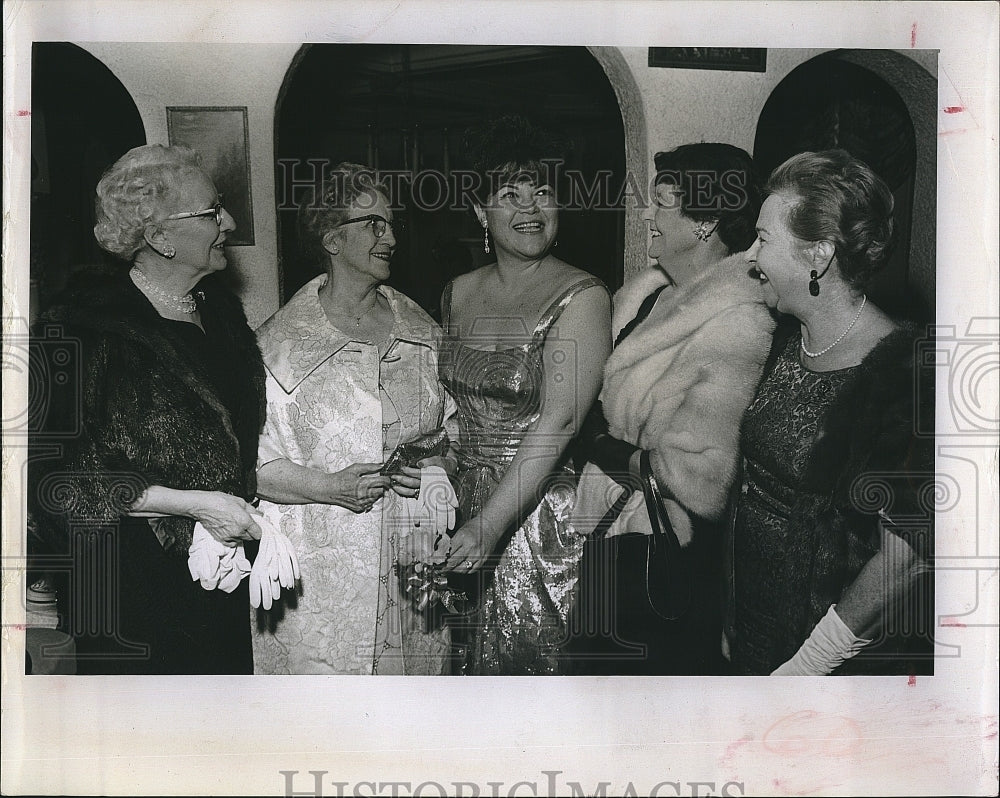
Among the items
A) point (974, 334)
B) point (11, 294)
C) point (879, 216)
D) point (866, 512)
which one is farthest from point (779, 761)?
point (11, 294)

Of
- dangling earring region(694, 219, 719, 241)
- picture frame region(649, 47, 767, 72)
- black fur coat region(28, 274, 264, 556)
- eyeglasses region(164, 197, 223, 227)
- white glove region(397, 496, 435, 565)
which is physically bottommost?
white glove region(397, 496, 435, 565)

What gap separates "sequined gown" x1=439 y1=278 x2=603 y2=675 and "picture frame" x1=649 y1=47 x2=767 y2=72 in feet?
2.26

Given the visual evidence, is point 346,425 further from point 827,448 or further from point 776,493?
point 827,448

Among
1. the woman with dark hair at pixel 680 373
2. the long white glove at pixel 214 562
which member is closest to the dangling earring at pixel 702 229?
the woman with dark hair at pixel 680 373

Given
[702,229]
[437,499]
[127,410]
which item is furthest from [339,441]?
[702,229]

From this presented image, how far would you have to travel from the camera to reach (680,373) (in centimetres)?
272

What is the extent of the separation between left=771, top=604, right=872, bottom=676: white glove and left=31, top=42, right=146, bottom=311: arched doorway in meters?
2.31

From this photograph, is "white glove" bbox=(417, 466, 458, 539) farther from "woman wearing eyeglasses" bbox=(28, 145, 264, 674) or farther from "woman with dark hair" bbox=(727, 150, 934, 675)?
"woman with dark hair" bbox=(727, 150, 934, 675)

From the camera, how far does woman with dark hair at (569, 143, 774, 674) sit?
2715mm

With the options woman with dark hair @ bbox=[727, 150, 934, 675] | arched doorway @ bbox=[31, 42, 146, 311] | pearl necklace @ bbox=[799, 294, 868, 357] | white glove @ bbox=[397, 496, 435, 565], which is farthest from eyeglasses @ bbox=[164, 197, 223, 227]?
pearl necklace @ bbox=[799, 294, 868, 357]

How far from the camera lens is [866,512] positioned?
8.94ft

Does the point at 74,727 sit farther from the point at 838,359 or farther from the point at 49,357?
the point at 838,359

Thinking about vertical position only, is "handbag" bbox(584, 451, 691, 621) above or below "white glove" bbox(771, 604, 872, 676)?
above

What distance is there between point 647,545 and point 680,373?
1.67 ft
